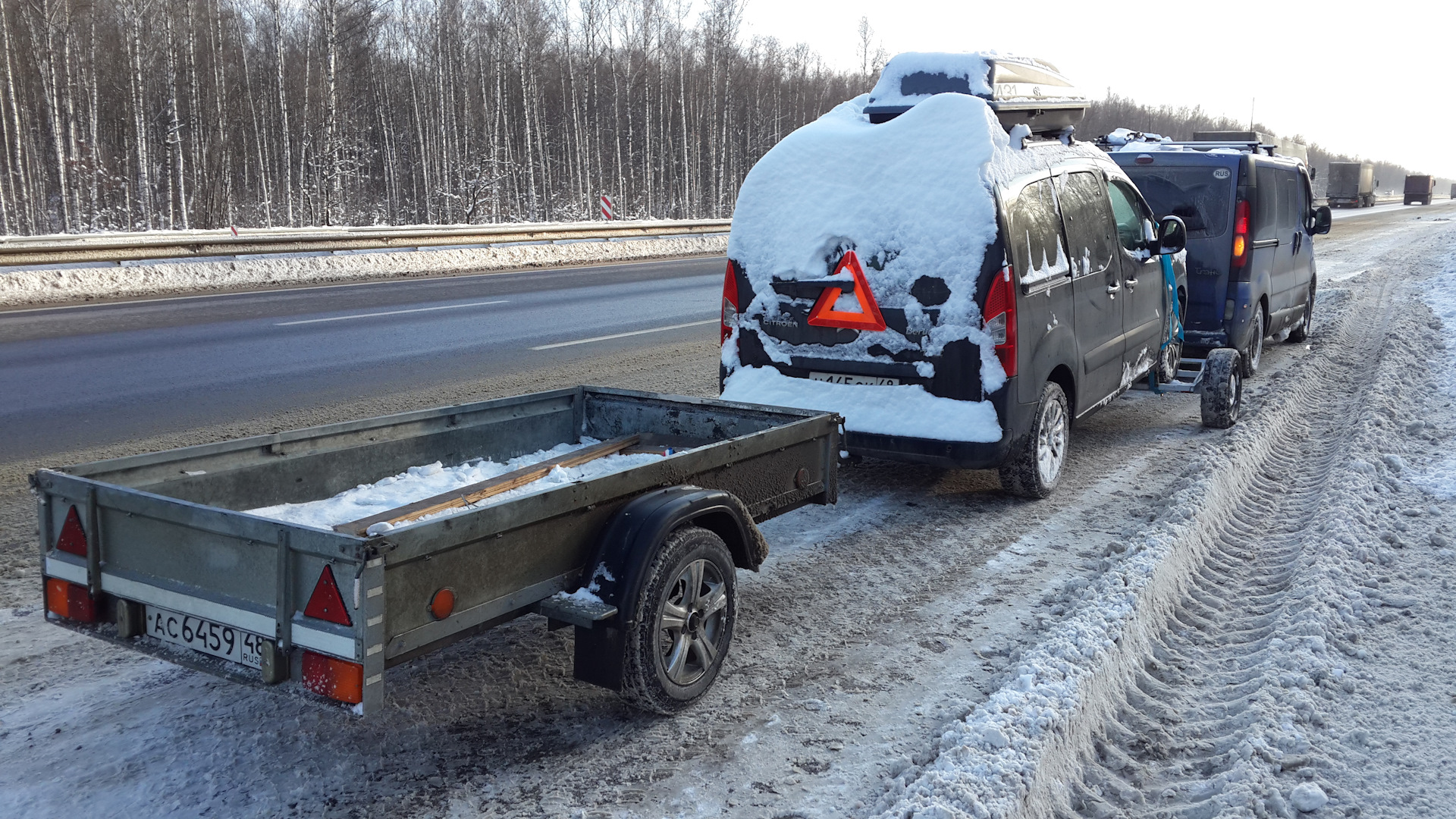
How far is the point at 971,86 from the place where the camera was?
638 cm

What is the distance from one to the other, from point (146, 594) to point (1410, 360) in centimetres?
1187

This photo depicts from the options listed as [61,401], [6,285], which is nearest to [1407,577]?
[61,401]

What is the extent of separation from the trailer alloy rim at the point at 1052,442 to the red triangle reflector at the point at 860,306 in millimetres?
1192

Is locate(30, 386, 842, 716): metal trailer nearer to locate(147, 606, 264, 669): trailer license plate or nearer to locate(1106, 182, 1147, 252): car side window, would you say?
locate(147, 606, 264, 669): trailer license plate

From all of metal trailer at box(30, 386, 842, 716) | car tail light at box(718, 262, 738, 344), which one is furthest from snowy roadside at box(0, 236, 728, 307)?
metal trailer at box(30, 386, 842, 716)

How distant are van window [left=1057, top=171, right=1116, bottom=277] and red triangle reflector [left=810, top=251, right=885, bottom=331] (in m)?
1.41

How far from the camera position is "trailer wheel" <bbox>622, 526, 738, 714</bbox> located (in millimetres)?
3404

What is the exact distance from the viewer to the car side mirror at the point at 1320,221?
1167 cm

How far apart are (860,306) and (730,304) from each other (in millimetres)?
922

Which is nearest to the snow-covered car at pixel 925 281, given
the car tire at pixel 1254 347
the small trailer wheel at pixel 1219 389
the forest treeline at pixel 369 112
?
the small trailer wheel at pixel 1219 389

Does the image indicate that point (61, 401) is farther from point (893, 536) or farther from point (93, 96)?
point (93, 96)

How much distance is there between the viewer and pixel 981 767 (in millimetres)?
3143

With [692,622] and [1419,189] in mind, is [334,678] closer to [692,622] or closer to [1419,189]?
[692,622]

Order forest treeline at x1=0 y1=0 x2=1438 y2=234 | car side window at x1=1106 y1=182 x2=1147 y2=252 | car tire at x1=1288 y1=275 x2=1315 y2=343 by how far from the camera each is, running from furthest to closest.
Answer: forest treeline at x1=0 y1=0 x2=1438 y2=234 < car tire at x1=1288 y1=275 x2=1315 y2=343 < car side window at x1=1106 y1=182 x2=1147 y2=252
